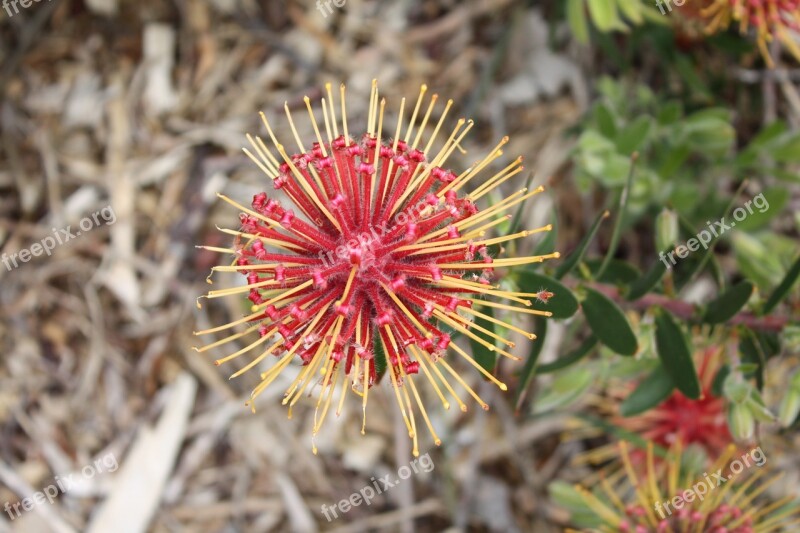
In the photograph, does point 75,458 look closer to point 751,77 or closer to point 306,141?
point 306,141

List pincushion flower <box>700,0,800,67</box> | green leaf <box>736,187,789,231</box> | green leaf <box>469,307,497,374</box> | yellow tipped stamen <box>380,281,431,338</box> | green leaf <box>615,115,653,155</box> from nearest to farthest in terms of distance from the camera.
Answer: yellow tipped stamen <box>380,281,431,338</box>, green leaf <box>469,307,497,374</box>, pincushion flower <box>700,0,800,67</box>, green leaf <box>615,115,653,155</box>, green leaf <box>736,187,789,231</box>

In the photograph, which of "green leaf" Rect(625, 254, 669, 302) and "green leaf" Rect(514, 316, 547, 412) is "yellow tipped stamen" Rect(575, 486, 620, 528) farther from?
"green leaf" Rect(625, 254, 669, 302)

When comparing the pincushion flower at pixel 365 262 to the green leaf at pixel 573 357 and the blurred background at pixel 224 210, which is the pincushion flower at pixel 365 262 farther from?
the blurred background at pixel 224 210

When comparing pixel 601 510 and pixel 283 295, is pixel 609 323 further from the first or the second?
pixel 283 295

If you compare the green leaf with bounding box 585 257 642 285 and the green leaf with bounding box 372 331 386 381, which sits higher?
the green leaf with bounding box 372 331 386 381

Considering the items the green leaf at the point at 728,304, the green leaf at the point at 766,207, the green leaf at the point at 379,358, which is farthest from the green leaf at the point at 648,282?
the green leaf at the point at 766,207

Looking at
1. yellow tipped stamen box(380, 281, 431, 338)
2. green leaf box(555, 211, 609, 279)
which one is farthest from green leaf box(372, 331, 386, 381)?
green leaf box(555, 211, 609, 279)

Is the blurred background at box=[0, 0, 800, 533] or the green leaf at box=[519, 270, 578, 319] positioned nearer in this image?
the green leaf at box=[519, 270, 578, 319]
